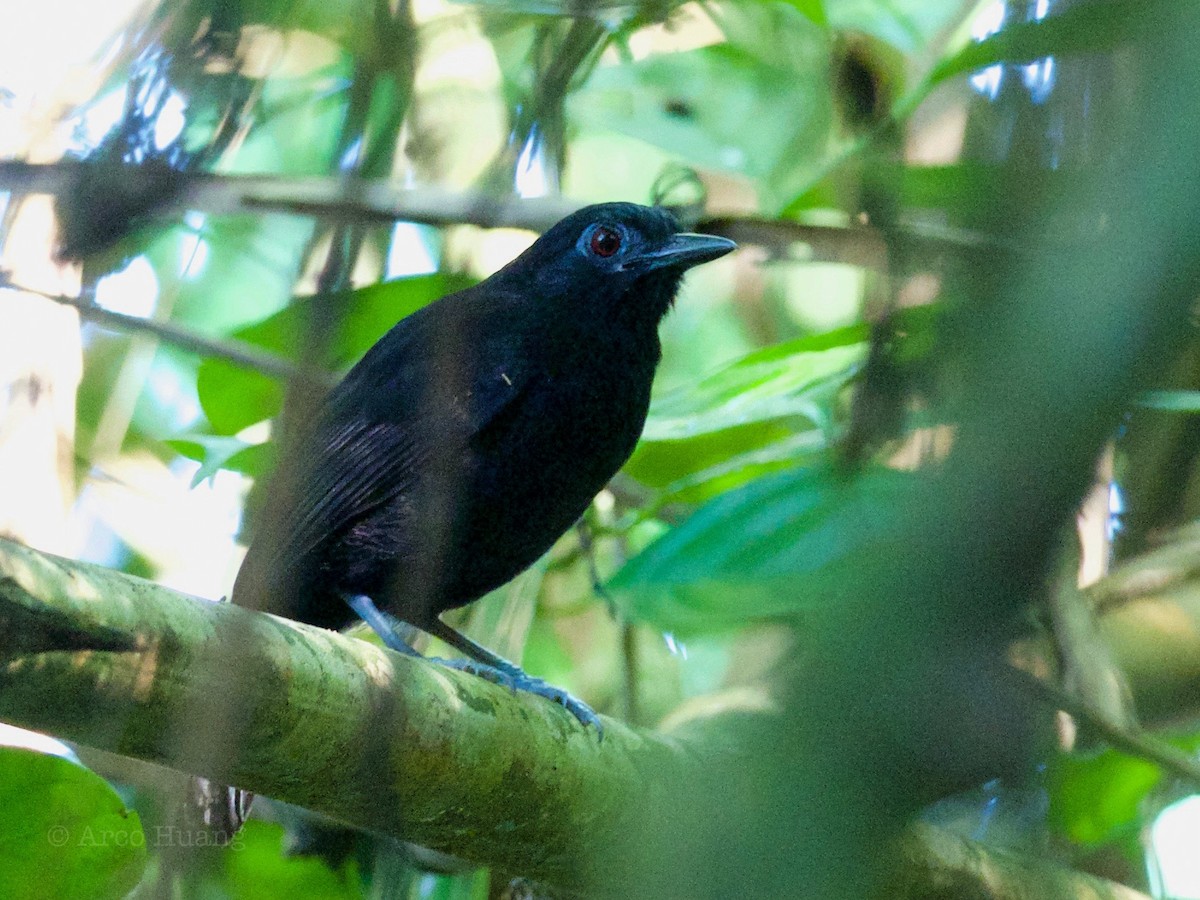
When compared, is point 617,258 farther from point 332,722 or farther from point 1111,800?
point 332,722

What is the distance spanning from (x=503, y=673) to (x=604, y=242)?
1342mm

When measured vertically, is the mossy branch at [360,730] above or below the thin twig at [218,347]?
below

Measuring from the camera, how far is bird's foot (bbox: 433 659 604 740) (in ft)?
9.43

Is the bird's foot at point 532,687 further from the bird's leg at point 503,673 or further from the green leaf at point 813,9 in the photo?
the green leaf at point 813,9

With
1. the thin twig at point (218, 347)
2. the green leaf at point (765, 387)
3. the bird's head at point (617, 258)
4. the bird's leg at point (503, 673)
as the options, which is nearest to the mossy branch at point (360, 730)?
the bird's leg at point (503, 673)

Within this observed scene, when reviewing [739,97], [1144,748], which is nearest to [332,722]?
[1144,748]

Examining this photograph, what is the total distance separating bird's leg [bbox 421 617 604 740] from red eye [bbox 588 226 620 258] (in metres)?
1.19

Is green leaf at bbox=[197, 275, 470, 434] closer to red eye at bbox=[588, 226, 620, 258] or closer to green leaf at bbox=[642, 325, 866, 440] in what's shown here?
red eye at bbox=[588, 226, 620, 258]

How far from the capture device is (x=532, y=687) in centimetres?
331

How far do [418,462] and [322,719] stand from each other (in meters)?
1.50

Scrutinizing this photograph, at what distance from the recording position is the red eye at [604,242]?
3797mm

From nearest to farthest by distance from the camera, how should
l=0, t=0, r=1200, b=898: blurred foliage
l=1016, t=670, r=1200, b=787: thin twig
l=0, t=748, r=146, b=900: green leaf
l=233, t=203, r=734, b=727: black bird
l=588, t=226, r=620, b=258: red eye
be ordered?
l=0, t=0, r=1200, b=898: blurred foliage, l=0, t=748, r=146, b=900: green leaf, l=1016, t=670, r=1200, b=787: thin twig, l=233, t=203, r=734, b=727: black bird, l=588, t=226, r=620, b=258: red eye

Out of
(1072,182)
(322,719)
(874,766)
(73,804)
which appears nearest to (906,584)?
(874,766)

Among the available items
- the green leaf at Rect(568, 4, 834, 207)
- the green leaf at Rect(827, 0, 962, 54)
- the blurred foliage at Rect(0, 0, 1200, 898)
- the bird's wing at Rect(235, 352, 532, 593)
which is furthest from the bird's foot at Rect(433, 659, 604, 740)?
the green leaf at Rect(827, 0, 962, 54)
